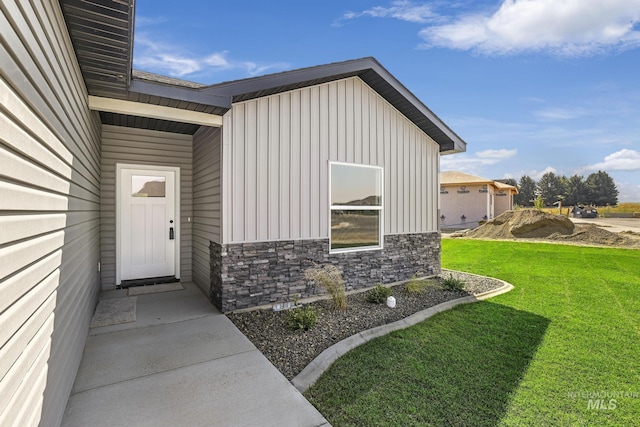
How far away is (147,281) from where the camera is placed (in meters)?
5.71

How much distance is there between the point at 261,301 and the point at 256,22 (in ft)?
22.4

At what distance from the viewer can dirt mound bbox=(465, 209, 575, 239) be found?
14.5 m

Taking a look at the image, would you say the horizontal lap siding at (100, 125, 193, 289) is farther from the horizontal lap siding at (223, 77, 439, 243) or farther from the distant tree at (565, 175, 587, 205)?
the distant tree at (565, 175, 587, 205)

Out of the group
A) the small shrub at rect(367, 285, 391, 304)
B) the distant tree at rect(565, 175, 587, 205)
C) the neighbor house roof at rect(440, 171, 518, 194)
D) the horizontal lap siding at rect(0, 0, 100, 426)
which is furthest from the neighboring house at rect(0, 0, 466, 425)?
the distant tree at rect(565, 175, 587, 205)

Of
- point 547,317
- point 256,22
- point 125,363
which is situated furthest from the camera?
point 256,22

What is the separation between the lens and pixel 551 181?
54.4m

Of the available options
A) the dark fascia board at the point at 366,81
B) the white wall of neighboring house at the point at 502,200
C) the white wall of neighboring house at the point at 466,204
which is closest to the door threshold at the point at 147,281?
the dark fascia board at the point at 366,81

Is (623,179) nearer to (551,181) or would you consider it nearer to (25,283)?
(551,181)

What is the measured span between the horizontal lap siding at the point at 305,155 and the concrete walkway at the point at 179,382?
1496 millimetres

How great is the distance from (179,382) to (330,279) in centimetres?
256

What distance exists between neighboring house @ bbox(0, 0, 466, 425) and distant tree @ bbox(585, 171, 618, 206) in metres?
62.2

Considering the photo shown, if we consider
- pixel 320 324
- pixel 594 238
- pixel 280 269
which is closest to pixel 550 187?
pixel 594 238

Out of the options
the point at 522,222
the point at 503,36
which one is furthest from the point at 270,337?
the point at 522,222

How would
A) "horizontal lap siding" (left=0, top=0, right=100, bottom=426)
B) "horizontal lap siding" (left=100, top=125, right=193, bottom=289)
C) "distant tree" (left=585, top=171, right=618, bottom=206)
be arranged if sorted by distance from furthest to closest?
"distant tree" (left=585, top=171, right=618, bottom=206)
"horizontal lap siding" (left=100, top=125, right=193, bottom=289)
"horizontal lap siding" (left=0, top=0, right=100, bottom=426)
